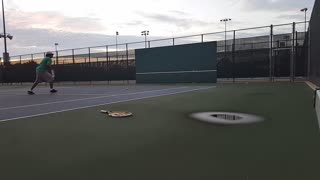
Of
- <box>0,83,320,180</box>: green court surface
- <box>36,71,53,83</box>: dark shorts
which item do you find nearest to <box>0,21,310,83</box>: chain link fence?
<box>36,71,53,83</box>: dark shorts

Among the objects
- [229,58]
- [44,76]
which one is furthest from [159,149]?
[229,58]

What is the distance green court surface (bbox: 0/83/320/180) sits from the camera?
Answer: 304cm

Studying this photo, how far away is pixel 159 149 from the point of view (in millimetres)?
3869

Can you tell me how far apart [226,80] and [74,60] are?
1794 centimetres

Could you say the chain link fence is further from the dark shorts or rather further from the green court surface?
the green court surface

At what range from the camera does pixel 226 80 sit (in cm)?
2548

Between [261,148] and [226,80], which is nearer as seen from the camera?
[261,148]

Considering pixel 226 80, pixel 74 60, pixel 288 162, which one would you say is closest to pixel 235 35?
pixel 226 80

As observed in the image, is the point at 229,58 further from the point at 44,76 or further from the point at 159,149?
the point at 159,149

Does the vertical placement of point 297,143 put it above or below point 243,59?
below

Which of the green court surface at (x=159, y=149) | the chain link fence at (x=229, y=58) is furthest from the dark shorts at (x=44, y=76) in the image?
the chain link fence at (x=229, y=58)

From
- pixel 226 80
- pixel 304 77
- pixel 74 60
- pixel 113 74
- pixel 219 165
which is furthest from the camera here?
pixel 74 60

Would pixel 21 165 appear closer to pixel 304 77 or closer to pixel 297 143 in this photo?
pixel 297 143

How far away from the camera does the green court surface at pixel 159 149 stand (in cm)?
304
